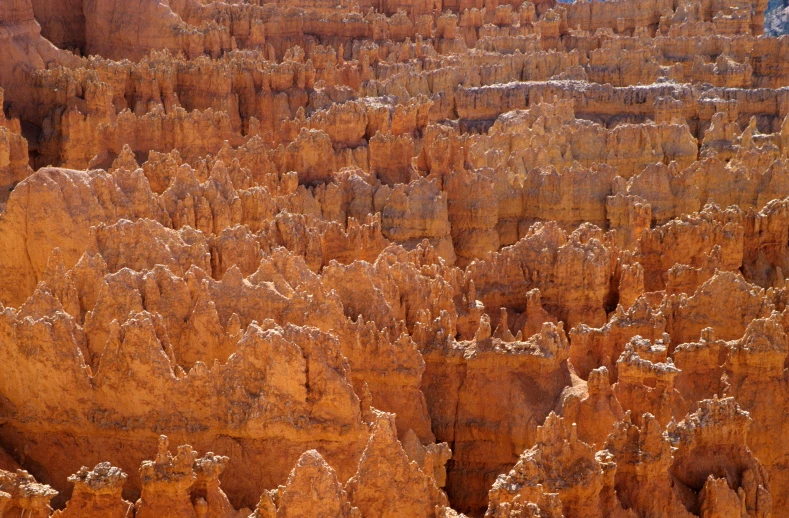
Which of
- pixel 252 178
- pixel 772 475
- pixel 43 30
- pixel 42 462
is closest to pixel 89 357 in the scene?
pixel 42 462

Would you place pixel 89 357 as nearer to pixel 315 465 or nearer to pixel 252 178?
pixel 315 465

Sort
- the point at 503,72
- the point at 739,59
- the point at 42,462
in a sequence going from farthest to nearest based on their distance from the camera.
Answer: the point at 739,59 → the point at 503,72 → the point at 42,462

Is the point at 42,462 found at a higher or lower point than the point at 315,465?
lower

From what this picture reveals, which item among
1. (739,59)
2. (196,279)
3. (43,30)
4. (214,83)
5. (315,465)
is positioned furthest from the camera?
(739,59)

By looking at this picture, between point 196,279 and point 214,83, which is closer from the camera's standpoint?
point 196,279

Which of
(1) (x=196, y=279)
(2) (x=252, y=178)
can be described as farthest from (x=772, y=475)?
(2) (x=252, y=178)

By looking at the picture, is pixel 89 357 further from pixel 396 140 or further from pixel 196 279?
pixel 396 140
